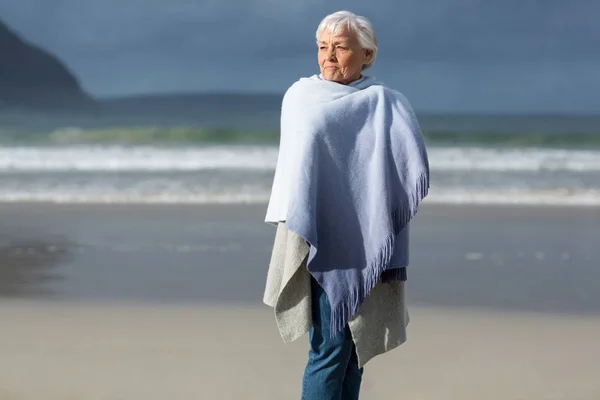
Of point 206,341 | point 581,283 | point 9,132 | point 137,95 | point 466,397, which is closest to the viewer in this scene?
point 466,397

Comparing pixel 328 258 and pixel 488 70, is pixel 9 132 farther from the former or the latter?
pixel 328 258

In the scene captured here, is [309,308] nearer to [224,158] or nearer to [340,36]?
[340,36]

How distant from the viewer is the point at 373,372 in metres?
3.23

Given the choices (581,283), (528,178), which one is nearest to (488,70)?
(528,178)

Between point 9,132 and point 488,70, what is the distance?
14.1 m

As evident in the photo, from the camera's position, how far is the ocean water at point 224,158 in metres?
9.43

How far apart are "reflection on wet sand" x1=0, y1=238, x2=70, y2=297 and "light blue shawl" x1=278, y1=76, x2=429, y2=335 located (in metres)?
3.08

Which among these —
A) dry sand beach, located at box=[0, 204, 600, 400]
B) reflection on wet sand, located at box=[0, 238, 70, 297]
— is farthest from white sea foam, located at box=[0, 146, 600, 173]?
reflection on wet sand, located at box=[0, 238, 70, 297]

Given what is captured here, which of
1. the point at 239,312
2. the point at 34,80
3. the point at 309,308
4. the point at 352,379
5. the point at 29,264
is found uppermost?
the point at 309,308

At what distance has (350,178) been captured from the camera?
1.93 metres

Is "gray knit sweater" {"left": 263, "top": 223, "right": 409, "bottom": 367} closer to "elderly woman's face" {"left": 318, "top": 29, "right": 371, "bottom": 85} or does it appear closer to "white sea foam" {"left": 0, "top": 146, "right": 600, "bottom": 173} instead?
"elderly woman's face" {"left": 318, "top": 29, "right": 371, "bottom": 85}

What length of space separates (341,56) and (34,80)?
26.8 metres

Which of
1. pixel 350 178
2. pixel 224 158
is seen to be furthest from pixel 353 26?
pixel 224 158

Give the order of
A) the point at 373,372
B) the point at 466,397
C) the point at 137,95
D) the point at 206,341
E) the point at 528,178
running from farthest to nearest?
the point at 137,95, the point at 528,178, the point at 206,341, the point at 373,372, the point at 466,397
